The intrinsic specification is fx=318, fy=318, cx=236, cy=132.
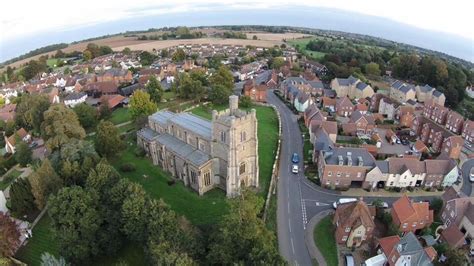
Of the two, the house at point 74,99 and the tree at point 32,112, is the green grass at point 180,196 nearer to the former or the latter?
the tree at point 32,112

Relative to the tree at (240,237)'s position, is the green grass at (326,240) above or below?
below

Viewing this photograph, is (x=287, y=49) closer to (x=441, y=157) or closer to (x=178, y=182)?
(x=441, y=157)

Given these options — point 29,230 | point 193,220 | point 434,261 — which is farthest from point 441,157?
point 29,230

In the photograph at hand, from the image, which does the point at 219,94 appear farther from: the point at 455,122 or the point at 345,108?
the point at 455,122

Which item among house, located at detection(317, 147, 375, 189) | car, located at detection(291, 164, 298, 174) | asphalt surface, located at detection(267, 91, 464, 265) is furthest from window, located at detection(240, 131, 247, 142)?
car, located at detection(291, 164, 298, 174)

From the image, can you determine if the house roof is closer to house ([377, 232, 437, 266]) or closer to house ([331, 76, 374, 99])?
house ([377, 232, 437, 266])

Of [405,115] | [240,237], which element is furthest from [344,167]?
[405,115]

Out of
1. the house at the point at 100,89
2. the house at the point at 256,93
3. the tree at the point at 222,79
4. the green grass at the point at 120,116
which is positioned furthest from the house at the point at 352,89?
the house at the point at 100,89
